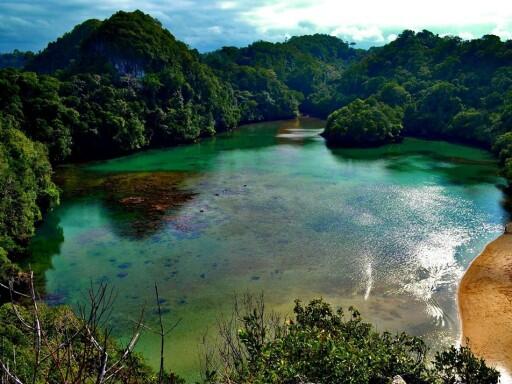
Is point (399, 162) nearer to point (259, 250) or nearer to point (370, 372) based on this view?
point (259, 250)

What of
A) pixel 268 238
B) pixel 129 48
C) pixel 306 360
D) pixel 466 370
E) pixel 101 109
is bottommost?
pixel 268 238

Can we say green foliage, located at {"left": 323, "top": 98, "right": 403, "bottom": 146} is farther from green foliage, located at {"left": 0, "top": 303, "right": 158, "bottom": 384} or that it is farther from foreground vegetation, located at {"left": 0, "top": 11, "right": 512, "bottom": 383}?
green foliage, located at {"left": 0, "top": 303, "right": 158, "bottom": 384}

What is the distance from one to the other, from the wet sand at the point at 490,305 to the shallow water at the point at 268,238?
78cm

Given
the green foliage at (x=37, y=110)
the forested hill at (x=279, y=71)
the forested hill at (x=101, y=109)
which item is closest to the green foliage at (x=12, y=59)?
the forested hill at (x=279, y=71)

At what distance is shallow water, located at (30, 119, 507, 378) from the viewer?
23891mm

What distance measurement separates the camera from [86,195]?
43688mm

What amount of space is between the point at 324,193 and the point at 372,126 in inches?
1342

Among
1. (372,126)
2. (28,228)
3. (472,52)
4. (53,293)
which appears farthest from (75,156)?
(472,52)

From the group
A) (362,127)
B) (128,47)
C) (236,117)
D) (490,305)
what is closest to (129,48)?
(128,47)

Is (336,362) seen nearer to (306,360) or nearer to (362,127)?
(306,360)

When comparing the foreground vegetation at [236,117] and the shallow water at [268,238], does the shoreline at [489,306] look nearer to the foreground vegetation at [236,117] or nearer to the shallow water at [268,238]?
the shallow water at [268,238]

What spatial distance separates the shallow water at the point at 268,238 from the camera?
78.4 ft

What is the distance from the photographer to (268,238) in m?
32.8

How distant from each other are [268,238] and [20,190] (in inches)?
672
